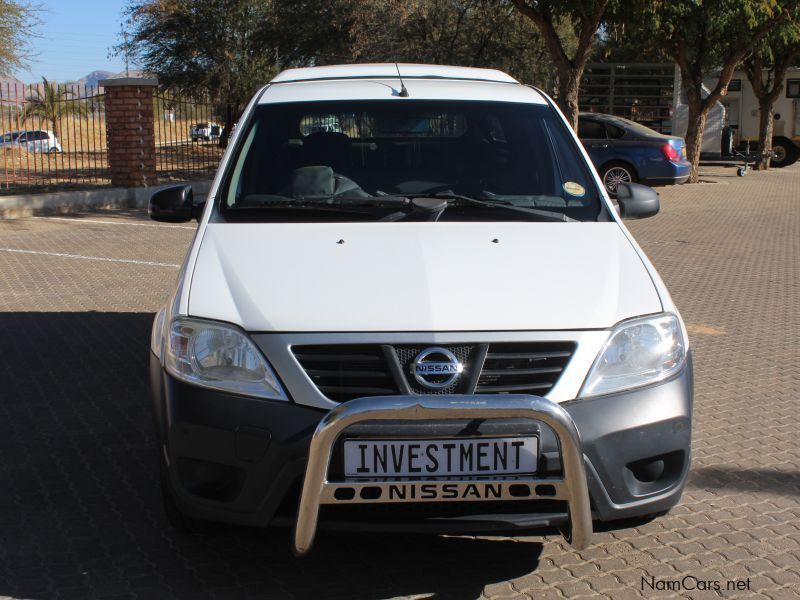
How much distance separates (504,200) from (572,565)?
1.56 meters

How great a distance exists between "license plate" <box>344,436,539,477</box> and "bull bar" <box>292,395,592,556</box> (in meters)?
0.03

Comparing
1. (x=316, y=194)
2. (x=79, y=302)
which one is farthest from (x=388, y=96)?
(x=79, y=302)

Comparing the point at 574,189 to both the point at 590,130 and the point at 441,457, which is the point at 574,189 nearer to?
the point at 441,457

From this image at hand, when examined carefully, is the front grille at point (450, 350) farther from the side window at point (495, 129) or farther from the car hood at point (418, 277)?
the side window at point (495, 129)

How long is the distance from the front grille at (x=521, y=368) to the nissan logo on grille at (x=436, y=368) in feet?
0.31

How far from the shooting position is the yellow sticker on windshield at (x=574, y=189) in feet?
14.3

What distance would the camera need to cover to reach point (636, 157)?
19.5 m

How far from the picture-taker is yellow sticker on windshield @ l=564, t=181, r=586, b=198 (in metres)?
4.36

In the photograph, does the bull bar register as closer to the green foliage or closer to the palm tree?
the palm tree

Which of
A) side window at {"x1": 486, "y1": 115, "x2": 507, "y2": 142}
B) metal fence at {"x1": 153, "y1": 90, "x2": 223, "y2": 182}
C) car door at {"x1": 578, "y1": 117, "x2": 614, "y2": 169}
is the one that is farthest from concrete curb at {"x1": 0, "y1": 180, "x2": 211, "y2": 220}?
side window at {"x1": 486, "y1": 115, "x2": 507, "y2": 142}

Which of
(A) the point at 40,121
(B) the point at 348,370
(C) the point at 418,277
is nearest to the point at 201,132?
(A) the point at 40,121

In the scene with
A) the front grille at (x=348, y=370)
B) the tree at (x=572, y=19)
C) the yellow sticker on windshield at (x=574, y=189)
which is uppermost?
the tree at (x=572, y=19)

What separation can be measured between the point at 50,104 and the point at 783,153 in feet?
73.8

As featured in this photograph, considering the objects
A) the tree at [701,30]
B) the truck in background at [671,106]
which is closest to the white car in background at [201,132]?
the tree at [701,30]
